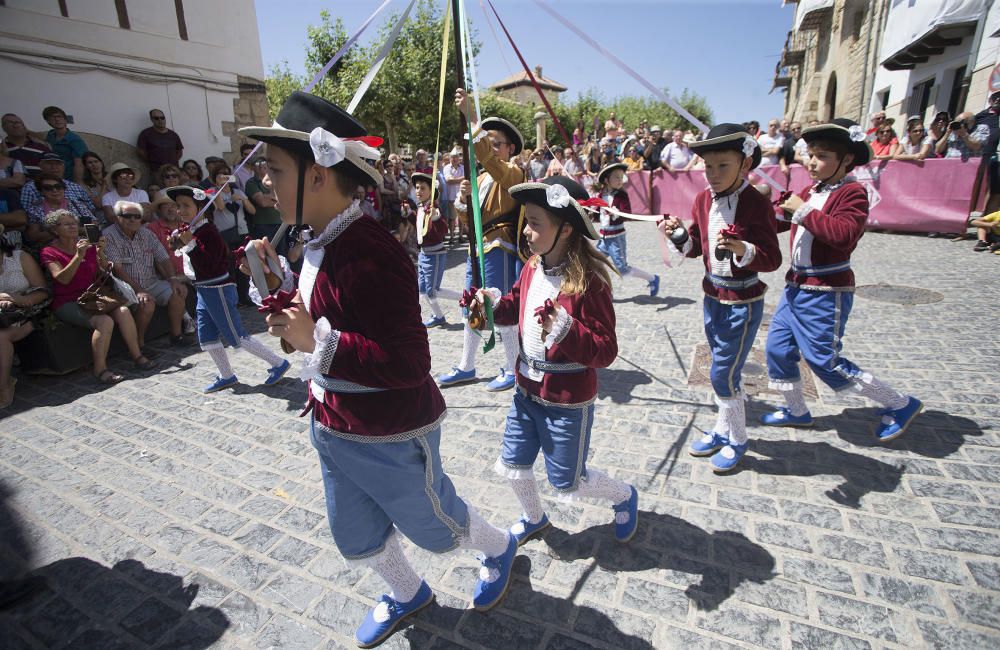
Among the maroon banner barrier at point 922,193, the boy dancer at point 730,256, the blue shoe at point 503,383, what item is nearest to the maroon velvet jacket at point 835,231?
the boy dancer at point 730,256

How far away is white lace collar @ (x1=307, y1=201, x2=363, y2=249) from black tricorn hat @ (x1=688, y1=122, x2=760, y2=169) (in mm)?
2028

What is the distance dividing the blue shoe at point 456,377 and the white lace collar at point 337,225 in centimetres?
328

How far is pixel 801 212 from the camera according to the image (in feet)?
10.5

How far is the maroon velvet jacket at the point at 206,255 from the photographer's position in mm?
4883

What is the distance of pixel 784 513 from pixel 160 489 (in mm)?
4046

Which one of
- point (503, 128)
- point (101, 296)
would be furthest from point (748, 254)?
point (101, 296)

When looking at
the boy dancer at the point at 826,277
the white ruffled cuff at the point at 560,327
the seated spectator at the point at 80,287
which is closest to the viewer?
the white ruffled cuff at the point at 560,327

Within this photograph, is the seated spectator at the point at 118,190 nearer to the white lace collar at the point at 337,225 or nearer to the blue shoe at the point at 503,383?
the blue shoe at the point at 503,383

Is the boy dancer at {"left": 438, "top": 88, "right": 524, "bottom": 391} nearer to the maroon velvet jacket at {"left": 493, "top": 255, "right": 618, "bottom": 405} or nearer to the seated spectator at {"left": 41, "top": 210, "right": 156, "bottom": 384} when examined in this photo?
→ the maroon velvet jacket at {"left": 493, "top": 255, "right": 618, "bottom": 405}

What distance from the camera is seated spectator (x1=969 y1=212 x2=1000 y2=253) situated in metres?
8.66

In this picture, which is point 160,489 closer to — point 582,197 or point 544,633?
point 544,633

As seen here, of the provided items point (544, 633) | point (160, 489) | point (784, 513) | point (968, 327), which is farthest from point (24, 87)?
point (968, 327)

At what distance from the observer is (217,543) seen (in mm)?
2980

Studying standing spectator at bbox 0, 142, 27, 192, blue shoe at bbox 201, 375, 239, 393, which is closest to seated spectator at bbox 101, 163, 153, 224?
standing spectator at bbox 0, 142, 27, 192
